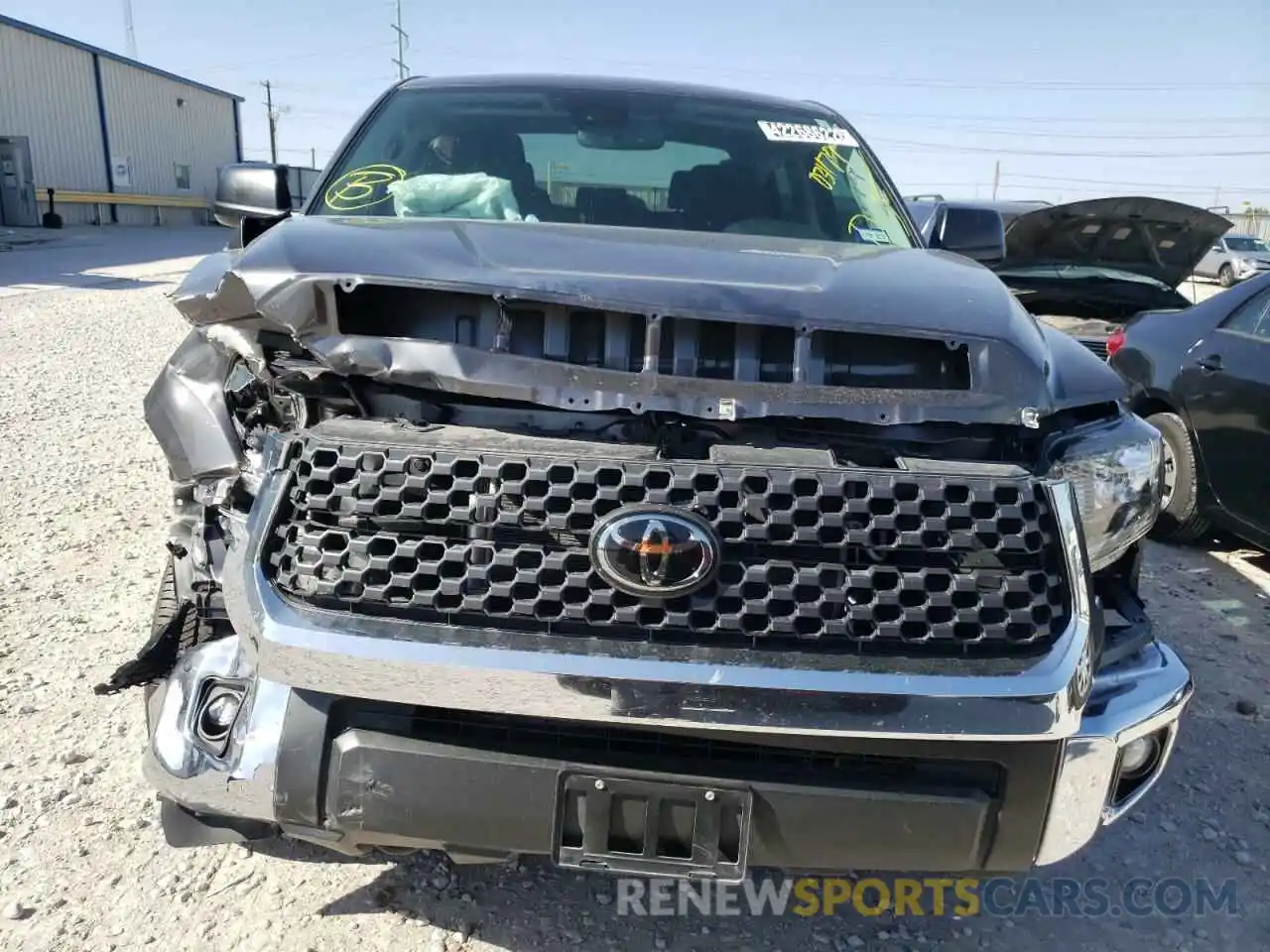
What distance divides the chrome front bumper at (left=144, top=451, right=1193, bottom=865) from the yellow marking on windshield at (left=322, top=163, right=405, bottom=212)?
1.40 m

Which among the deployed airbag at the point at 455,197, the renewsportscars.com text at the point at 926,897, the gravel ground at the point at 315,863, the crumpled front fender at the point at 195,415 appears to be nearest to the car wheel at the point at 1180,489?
the gravel ground at the point at 315,863

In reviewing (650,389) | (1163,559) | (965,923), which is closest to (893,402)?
(650,389)

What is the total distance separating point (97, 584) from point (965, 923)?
3412 mm

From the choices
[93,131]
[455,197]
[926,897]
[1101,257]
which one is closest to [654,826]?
[926,897]

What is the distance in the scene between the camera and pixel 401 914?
228 centimetres

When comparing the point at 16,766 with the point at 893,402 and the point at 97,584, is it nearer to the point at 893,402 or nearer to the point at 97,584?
the point at 97,584

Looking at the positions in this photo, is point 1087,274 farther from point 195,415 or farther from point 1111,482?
point 195,415

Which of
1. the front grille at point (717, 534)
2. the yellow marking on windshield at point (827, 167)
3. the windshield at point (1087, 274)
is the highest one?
the yellow marking on windshield at point (827, 167)

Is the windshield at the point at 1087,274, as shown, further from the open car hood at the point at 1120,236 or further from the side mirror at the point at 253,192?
the side mirror at the point at 253,192

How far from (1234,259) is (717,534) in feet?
95.8

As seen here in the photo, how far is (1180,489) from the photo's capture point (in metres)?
5.00

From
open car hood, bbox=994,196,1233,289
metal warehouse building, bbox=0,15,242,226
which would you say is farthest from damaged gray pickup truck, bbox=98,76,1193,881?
metal warehouse building, bbox=0,15,242,226

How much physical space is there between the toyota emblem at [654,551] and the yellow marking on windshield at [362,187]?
5.54 feet

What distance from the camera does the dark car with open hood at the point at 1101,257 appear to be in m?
6.18
